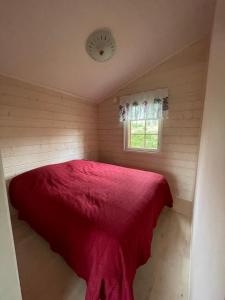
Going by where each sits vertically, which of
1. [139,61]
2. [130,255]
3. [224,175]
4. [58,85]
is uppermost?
[139,61]

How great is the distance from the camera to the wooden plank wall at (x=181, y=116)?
84.3 inches

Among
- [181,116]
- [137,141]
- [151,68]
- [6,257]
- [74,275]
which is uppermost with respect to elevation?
[151,68]

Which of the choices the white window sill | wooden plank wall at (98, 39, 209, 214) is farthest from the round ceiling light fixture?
the white window sill

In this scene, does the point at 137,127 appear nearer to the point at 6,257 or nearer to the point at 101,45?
the point at 101,45

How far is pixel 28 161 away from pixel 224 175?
2.36m

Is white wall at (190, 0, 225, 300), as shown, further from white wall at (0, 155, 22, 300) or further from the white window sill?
the white window sill

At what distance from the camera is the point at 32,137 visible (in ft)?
7.29

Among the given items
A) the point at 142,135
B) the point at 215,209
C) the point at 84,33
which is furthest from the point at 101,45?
the point at 215,209

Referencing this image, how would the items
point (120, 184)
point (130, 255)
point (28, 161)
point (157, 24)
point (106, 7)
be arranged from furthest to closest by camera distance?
point (28, 161)
point (120, 184)
point (157, 24)
point (106, 7)
point (130, 255)

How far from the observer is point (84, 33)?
165 centimetres

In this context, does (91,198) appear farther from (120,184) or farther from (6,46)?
(6,46)

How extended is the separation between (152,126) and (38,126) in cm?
189

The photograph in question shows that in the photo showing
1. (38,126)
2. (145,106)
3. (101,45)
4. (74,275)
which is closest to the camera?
(74,275)

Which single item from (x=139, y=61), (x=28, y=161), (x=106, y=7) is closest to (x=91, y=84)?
(x=139, y=61)
